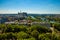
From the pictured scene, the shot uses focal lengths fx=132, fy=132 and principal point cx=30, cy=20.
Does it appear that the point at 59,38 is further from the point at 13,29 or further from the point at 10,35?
the point at 13,29

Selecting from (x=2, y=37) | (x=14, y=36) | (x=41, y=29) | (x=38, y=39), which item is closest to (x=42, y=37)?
(x=38, y=39)

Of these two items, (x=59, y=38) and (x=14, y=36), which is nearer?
(x=59, y=38)

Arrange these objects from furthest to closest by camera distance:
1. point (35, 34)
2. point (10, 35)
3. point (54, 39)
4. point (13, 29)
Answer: point (13, 29), point (35, 34), point (10, 35), point (54, 39)

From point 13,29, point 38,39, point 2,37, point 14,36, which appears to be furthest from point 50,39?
point 13,29

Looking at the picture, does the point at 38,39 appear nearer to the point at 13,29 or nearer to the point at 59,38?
the point at 59,38

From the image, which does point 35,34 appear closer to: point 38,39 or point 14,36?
point 38,39

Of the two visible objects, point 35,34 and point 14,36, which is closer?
point 14,36

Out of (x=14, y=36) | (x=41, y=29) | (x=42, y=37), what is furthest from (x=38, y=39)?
(x=41, y=29)

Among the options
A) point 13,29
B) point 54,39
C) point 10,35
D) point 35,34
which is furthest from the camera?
point 13,29

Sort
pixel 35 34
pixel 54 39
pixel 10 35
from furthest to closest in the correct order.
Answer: pixel 35 34, pixel 10 35, pixel 54 39
